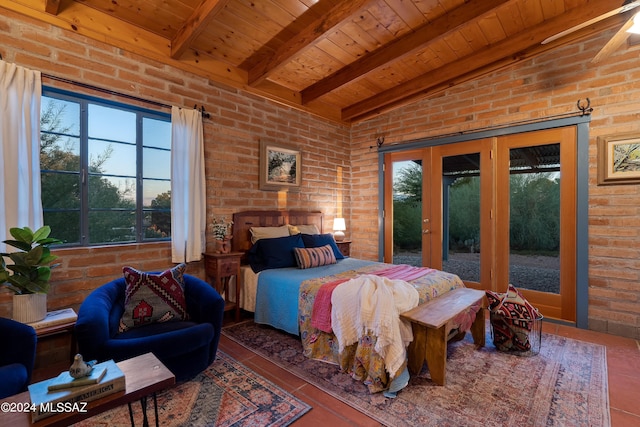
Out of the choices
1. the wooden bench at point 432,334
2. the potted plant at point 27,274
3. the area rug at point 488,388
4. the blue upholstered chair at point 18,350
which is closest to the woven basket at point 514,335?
the area rug at point 488,388

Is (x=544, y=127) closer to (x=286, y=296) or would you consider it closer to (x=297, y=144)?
(x=297, y=144)

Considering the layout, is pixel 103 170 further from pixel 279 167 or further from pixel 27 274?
pixel 279 167

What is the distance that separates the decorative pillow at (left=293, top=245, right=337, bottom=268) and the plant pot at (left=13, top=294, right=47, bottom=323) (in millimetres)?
2193

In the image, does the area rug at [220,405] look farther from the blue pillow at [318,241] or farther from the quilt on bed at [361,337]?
the blue pillow at [318,241]

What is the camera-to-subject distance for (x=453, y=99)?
436cm

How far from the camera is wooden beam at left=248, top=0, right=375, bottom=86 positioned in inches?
102

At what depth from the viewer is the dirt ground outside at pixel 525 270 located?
11.9ft

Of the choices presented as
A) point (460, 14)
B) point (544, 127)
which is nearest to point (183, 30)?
point (460, 14)

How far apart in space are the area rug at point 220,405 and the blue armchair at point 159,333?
131 millimetres

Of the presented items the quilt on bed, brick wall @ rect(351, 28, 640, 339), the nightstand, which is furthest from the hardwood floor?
the nightstand

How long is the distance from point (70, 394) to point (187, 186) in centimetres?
231

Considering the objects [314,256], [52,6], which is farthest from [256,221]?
[52,6]

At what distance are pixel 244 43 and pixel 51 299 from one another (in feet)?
9.89

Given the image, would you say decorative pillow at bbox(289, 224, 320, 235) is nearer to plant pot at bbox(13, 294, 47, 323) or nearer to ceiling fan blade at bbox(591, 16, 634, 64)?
plant pot at bbox(13, 294, 47, 323)
